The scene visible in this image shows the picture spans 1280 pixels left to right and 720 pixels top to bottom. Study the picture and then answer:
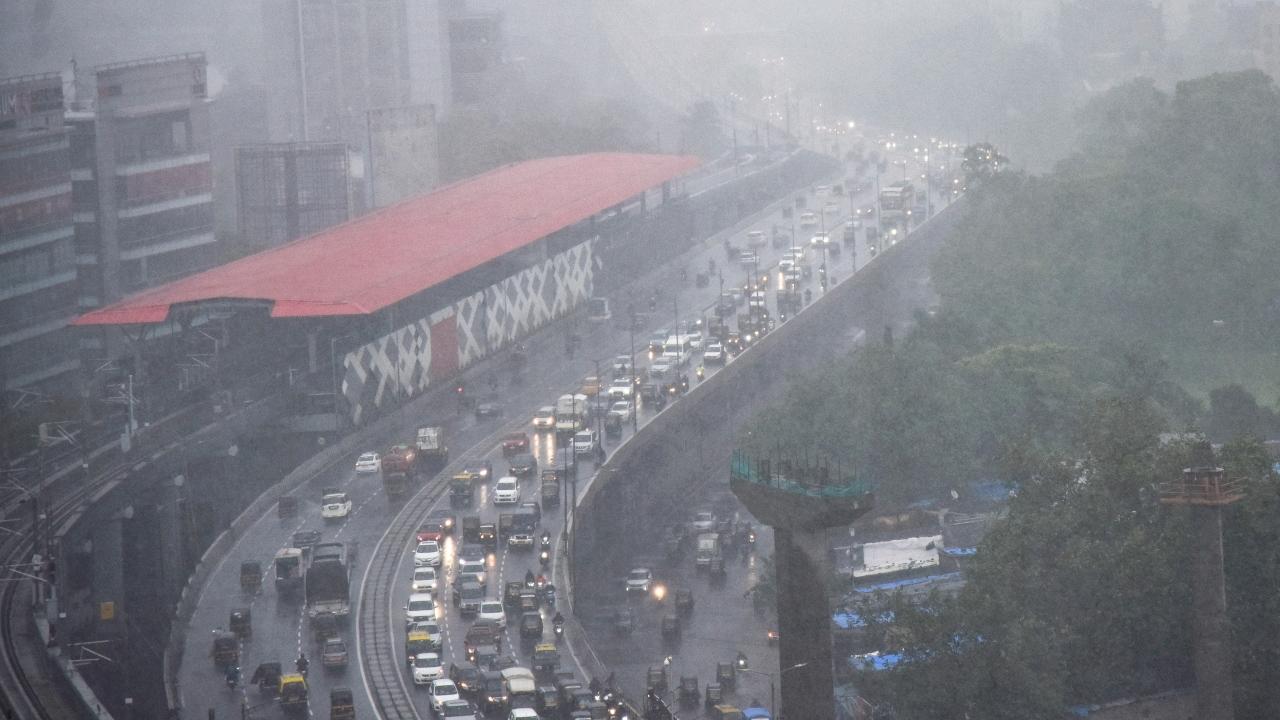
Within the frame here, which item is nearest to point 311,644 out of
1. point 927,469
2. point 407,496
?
point 407,496

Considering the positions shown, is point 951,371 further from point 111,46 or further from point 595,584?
point 111,46

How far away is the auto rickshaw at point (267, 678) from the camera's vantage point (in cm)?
3972

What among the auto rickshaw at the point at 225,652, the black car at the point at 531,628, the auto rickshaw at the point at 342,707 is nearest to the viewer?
the auto rickshaw at the point at 342,707

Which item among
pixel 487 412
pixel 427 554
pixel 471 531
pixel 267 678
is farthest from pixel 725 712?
pixel 487 412

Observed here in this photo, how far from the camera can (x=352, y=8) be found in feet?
371

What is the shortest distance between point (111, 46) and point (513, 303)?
64.0 m

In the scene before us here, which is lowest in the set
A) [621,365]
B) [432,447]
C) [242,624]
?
[242,624]

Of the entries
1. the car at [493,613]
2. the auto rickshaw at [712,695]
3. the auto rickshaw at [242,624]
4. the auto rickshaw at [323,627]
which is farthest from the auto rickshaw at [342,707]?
the auto rickshaw at [712,695]

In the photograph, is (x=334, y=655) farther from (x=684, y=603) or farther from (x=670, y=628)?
(x=684, y=603)

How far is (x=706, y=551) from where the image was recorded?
5719cm

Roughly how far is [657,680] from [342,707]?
380 inches

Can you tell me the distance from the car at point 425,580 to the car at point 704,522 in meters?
15.0

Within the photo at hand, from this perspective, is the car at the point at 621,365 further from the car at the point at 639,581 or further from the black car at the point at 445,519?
the black car at the point at 445,519

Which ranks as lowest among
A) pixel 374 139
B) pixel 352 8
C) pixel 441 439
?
pixel 441 439
